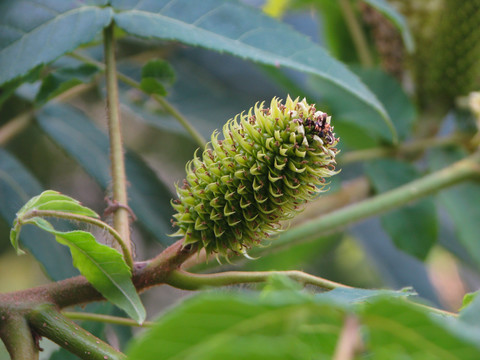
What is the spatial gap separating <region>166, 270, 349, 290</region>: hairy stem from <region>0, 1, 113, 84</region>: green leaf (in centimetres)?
33

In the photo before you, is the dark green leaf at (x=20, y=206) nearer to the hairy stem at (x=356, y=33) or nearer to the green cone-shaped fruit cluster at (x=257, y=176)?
the green cone-shaped fruit cluster at (x=257, y=176)

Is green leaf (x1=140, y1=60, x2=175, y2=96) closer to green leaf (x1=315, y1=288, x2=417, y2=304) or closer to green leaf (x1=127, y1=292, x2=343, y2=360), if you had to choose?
green leaf (x1=315, y1=288, x2=417, y2=304)

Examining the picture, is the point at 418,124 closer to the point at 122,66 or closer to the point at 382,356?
the point at 122,66

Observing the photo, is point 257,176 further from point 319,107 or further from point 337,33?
point 337,33

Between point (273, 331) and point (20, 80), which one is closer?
point (273, 331)

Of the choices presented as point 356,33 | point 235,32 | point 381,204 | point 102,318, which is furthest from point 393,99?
point 102,318

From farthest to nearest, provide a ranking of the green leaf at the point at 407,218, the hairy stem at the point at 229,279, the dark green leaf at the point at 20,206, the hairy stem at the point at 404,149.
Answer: the hairy stem at the point at 404,149 → the green leaf at the point at 407,218 → the dark green leaf at the point at 20,206 → the hairy stem at the point at 229,279

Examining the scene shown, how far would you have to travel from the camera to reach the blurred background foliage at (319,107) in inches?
37.2

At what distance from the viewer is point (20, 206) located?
0.88 m

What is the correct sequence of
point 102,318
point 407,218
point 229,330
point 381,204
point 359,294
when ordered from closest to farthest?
point 229,330
point 359,294
point 102,318
point 381,204
point 407,218

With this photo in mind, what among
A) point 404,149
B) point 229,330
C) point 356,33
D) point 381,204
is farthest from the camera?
point 356,33

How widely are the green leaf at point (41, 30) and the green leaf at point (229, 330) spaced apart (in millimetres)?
505

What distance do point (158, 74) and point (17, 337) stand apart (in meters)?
0.46

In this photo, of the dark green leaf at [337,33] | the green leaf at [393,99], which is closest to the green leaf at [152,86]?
the green leaf at [393,99]
